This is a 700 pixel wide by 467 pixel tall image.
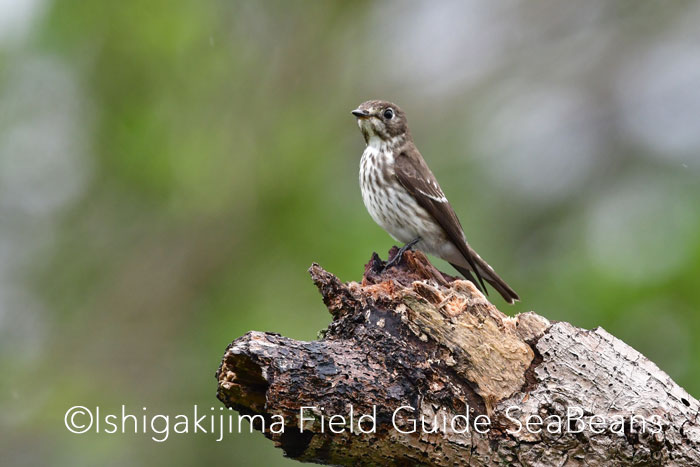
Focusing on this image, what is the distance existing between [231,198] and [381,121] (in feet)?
5.98

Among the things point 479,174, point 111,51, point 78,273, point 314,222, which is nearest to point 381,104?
point 314,222

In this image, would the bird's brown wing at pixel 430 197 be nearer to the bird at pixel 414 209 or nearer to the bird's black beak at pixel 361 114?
the bird at pixel 414 209

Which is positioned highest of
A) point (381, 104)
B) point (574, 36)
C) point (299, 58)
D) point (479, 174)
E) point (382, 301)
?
point (574, 36)

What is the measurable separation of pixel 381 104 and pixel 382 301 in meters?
2.78

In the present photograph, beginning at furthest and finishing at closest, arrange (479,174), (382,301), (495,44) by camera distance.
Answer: (495,44) → (479,174) → (382,301)

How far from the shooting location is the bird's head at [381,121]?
19.4 feet

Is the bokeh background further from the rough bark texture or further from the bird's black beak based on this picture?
the rough bark texture

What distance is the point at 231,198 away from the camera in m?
7.27

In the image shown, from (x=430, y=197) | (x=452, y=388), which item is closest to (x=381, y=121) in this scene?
(x=430, y=197)

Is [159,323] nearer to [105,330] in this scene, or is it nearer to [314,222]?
[105,330]

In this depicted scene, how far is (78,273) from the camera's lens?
24.1 feet

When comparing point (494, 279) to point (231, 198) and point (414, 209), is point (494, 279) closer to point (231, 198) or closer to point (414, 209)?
point (414, 209)

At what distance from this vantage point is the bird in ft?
18.2

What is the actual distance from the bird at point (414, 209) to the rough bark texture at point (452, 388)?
1994 millimetres
